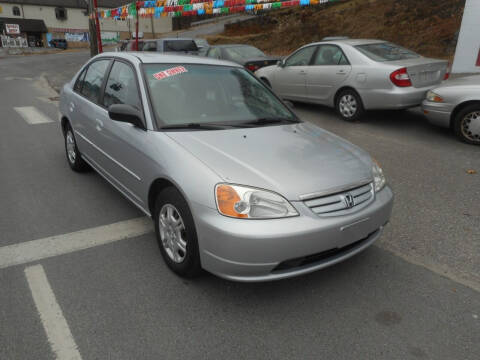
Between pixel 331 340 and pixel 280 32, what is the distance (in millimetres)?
28993

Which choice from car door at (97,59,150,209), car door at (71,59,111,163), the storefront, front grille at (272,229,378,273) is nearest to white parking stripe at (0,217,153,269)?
car door at (97,59,150,209)

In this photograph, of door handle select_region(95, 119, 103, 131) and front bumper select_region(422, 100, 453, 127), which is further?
front bumper select_region(422, 100, 453, 127)

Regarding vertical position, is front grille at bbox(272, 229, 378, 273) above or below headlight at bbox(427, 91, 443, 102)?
below

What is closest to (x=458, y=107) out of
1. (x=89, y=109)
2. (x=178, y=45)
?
(x=89, y=109)

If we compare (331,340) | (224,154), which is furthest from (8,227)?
(331,340)

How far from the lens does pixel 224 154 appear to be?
2863 mm

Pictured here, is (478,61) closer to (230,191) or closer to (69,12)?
(230,191)

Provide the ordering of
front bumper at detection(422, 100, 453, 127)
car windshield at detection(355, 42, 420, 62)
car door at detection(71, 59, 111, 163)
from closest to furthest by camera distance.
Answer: car door at detection(71, 59, 111, 163), front bumper at detection(422, 100, 453, 127), car windshield at detection(355, 42, 420, 62)

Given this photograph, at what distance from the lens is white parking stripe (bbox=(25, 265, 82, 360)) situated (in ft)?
7.61

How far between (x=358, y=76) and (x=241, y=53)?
15.8 feet

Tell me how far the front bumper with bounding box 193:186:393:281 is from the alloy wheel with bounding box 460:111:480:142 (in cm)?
462

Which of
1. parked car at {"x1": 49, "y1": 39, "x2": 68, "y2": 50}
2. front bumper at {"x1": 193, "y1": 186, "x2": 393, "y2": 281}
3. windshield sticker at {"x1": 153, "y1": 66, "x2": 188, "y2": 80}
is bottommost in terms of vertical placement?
parked car at {"x1": 49, "y1": 39, "x2": 68, "y2": 50}

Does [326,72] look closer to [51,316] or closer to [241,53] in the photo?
[241,53]

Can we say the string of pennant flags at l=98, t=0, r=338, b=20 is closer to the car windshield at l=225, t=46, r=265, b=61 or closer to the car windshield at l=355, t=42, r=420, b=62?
the car windshield at l=225, t=46, r=265, b=61
